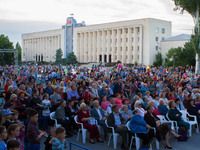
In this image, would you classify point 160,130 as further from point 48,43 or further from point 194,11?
point 48,43

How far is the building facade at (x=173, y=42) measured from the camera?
254ft

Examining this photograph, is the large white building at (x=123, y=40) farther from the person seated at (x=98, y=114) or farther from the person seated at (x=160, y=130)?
the person seated at (x=160, y=130)

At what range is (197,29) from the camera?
32875 mm

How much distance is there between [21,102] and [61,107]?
1.49 m

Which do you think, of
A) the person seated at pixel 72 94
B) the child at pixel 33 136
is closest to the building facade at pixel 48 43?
→ the person seated at pixel 72 94

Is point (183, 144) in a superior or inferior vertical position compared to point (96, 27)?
inferior

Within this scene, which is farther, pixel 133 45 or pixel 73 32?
pixel 73 32

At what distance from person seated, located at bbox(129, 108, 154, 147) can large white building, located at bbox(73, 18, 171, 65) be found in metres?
75.7

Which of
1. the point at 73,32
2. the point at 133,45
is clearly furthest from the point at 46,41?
the point at 133,45

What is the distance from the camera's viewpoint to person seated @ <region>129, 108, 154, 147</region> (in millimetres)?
8195

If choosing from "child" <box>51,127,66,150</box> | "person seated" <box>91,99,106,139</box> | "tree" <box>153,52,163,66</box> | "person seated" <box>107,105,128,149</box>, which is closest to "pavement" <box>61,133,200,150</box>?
"person seated" <box>107,105,128,149</box>

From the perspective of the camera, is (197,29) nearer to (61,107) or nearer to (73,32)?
(61,107)

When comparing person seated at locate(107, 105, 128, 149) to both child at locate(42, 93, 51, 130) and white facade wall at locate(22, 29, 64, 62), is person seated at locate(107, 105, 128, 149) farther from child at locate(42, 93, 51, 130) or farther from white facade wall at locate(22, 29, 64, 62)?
white facade wall at locate(22, 29, 64, 62)

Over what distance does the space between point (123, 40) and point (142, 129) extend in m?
83.4
